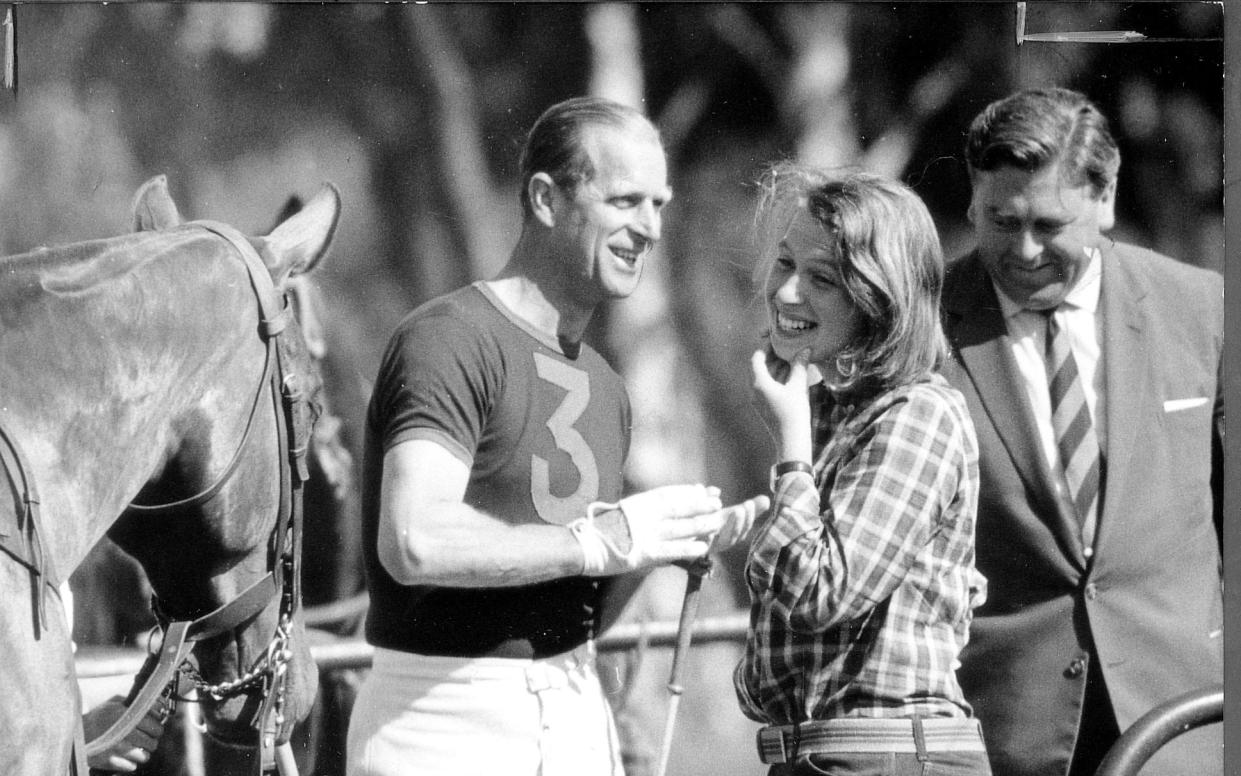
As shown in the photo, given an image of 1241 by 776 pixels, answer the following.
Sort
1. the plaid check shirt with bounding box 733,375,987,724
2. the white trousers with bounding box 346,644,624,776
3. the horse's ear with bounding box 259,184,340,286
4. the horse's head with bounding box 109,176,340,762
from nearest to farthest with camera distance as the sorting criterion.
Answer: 1. the plaid check shirt with bounding box 733,375,987,724
2. the horse's head with bounding box 109,176,340,762
3. the white trousers with bounding box 346,644,624,776
4. the horse's ear with bounding box 259,184,340,286

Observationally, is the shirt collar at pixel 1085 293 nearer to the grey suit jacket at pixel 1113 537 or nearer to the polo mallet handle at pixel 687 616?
the grey suit jacket at pixel 1113 537

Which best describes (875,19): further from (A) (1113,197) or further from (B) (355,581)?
(B) (355,581)

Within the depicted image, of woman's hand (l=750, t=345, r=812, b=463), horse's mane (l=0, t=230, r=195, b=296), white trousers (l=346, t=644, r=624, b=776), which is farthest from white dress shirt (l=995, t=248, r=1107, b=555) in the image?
horse's mane (l=0, t=230, r=195, b=296)

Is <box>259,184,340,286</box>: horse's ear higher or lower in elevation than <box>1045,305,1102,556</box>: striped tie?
higher

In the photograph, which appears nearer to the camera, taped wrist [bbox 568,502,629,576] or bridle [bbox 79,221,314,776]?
bridle [bbox 79,221,314,776]

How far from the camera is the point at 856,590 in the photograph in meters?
2.20

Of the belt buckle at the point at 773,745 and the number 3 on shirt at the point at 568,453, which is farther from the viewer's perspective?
the number 3 on shirt at the point at 568,453

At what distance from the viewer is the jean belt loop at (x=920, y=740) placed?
7.29 ft

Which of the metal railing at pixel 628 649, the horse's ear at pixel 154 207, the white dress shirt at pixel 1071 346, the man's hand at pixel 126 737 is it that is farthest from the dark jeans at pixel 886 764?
the horse's ear at pixel 154 207

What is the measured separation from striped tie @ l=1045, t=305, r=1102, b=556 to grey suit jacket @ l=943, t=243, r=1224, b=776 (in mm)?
30

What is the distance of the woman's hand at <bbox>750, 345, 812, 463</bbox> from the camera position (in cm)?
233

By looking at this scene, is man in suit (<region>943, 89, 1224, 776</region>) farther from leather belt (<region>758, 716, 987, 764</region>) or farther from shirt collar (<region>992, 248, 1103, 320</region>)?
leather belt (<region>758, 716, 987, 764</region>)

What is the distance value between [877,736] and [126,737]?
5.44 feet

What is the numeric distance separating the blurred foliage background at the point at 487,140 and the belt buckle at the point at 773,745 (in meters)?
0.69
